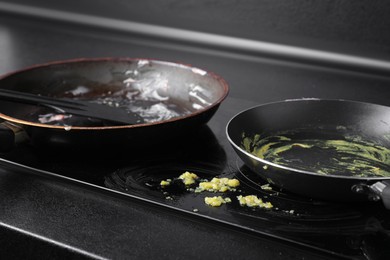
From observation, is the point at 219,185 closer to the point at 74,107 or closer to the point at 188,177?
the point at 188,177

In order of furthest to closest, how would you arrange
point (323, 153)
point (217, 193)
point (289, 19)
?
1. point (289, 19)
2. point (323, 153)
3. point (217, 193)

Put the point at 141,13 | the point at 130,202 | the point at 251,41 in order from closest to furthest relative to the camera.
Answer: the point at 130,202
the point at 251,41
the point at 141,13

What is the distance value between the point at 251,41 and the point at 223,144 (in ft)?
2.26

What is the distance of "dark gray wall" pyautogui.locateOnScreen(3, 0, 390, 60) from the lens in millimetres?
A: 1487

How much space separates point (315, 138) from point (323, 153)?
5cm

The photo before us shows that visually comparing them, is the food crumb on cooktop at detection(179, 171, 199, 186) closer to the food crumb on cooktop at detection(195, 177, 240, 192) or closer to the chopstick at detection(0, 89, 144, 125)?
the food crumb on cooktop at detection(195, 177, 240, 192)

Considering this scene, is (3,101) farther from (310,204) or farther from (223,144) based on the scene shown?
(310,204)

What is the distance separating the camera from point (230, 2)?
5.43ft

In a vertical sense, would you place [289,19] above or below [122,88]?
above

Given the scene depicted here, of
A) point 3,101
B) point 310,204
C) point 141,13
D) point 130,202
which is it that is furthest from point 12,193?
point 141,13

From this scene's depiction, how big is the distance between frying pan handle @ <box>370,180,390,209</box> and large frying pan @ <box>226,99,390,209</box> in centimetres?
9

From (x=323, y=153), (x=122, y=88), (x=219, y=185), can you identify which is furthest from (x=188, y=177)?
(x=122, y=88)

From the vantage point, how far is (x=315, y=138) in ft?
3.28

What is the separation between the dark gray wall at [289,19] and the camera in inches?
58.6
